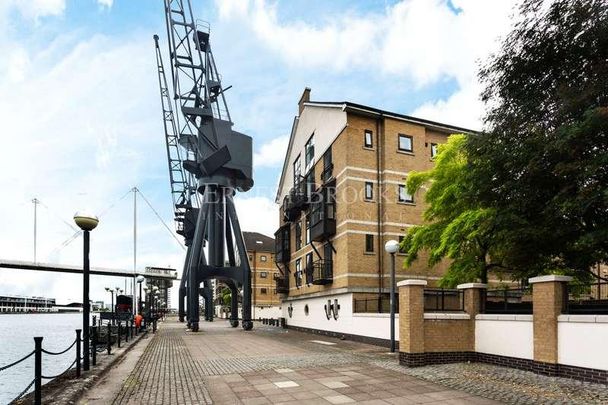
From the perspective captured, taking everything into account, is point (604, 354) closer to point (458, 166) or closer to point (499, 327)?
point (499, 327)

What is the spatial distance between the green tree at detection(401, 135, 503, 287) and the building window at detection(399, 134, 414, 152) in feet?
19.2

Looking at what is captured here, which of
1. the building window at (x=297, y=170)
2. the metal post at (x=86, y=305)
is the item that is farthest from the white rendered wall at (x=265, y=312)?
the metal post at (x=86, y=305)

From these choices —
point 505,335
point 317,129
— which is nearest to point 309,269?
point 317,129

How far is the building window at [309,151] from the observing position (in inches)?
1253

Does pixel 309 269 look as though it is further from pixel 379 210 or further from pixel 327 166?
pixel 379 210

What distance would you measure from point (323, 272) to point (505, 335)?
1535 cm

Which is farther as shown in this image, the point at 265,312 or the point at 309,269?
the point at 265,312

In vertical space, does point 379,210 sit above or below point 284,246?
above

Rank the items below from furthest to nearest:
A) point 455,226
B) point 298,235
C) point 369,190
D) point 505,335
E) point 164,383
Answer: point 298,235
point 369,190
point 455,226
point 505,335
point 164,383

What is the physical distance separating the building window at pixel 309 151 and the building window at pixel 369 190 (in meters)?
7.16

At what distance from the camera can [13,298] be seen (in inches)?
6063

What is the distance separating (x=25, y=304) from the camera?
160 metres

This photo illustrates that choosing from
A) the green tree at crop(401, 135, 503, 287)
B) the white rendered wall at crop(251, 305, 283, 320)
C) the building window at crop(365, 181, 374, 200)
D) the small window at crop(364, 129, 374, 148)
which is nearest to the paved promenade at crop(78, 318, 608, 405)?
the green tree at crop(401, 135, 503, 287)

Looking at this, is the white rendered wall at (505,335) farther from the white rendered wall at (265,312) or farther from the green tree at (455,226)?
the white rendered wall at (265,312)
